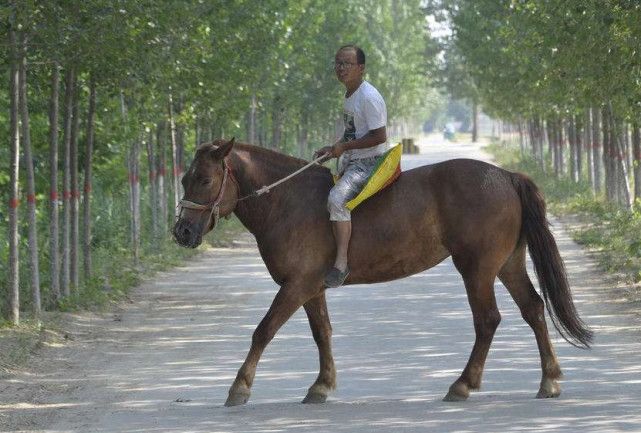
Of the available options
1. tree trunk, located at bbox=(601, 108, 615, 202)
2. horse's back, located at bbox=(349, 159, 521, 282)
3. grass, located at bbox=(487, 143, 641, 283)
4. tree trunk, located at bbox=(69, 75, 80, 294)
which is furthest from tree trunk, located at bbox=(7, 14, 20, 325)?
tree trunk, located at bbox=(601, 108, 615, 202)

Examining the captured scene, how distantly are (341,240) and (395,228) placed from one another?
41 centimetres

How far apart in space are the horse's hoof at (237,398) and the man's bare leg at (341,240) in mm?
1098

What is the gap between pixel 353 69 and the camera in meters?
11.4

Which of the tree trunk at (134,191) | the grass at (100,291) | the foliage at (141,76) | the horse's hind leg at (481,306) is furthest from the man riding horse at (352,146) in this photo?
the tree trunk at (134,191)

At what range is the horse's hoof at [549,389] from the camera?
10930 mm

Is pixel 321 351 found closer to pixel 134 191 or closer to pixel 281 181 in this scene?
pixel 281 181

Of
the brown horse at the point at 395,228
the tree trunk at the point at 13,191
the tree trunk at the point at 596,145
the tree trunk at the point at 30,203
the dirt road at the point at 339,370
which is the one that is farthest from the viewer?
the tree trunk at the point at 596,145

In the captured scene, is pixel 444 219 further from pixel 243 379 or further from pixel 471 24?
pixel 471 24

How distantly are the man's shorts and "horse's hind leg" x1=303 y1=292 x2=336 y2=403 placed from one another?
70 centimetres

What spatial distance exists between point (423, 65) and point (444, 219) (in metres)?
81.8

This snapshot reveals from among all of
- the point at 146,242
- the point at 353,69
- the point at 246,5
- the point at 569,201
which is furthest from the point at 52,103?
the point at 569,201

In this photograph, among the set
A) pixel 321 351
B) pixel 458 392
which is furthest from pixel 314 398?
pixel 458 392

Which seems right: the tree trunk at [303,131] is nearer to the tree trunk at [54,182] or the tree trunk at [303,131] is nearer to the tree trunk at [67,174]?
the tree trunk at [67,174]

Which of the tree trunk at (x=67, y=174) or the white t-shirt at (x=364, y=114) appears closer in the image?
the white t-shirt at (x=364, y=114)
